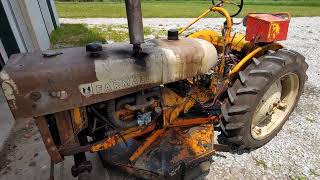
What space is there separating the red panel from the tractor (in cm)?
1

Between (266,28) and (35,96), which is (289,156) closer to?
(266,28)

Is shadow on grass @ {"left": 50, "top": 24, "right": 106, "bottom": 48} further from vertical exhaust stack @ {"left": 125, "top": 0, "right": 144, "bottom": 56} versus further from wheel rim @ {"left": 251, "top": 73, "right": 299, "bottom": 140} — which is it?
vertical exhaust stack @ {"left": 125, "top": 0, "right": 144, "bottom": 56}

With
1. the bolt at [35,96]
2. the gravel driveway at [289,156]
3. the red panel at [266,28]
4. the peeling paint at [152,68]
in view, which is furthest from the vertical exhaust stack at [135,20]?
the gravel driveway at [289,156]

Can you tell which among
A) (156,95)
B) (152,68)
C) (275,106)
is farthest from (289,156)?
(152,68)

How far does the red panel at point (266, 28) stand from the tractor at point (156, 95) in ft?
0.03

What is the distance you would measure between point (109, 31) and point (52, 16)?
6.96 feet

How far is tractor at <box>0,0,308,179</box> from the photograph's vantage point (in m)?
2.00

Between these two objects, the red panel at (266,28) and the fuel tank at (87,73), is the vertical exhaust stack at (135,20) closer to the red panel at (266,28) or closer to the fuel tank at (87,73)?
the fuel tank at (87,73)

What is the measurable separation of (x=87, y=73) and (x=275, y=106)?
2.26m

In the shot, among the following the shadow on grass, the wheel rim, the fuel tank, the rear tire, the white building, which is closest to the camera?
the fuel tank

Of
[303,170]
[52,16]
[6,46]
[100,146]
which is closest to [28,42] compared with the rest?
[6,46]

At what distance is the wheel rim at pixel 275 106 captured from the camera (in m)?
3.18

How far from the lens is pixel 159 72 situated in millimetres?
2301

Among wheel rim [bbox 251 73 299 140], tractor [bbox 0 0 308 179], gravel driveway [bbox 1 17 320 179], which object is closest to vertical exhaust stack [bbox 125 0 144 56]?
tractor [bbox 0 0 308 179]
